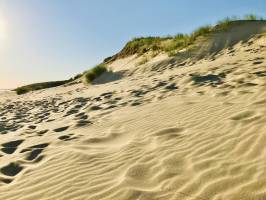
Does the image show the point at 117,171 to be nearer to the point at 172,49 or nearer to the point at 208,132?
the point at 208,132

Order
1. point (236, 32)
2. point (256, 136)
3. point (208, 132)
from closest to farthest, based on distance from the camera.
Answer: point (256, 136), point (208, 132), point (236, 32)

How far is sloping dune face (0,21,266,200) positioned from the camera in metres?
3.33

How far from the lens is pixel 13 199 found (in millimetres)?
3588

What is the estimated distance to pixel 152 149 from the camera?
14.6 ft

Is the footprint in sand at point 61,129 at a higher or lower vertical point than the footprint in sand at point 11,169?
higher

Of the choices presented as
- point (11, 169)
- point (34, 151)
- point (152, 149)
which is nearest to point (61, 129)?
point (34, 151)

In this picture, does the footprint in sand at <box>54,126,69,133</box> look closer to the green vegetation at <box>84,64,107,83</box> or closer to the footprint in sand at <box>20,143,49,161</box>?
the footprint in sand at <box>20,143,49,161</box>

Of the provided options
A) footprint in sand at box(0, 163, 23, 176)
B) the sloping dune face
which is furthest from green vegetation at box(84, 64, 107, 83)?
footprint in sand at box(0, 163, 23, 176)

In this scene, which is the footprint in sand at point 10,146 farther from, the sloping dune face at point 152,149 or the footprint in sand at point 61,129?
the footprint in sand at point 61,129

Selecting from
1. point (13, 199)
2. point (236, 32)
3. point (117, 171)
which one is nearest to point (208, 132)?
point (117, 171)

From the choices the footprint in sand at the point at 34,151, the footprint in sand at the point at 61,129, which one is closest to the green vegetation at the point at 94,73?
the footprint in sand at the point at 61,129

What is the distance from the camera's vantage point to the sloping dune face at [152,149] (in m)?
3.33

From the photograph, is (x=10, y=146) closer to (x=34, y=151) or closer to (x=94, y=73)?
(x=34, y=151)

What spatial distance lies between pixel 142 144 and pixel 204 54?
998 cm
